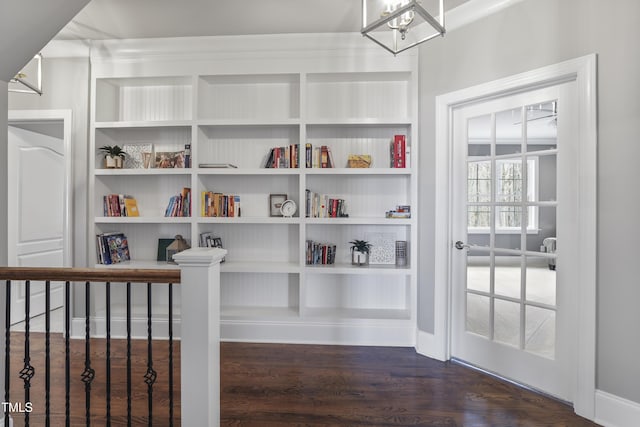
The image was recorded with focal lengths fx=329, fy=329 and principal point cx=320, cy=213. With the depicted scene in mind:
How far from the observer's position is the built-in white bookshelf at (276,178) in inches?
117

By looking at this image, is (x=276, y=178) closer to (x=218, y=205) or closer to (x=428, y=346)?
(x=218, y=205)

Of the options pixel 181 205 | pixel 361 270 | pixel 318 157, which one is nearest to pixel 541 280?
pixel 361 270

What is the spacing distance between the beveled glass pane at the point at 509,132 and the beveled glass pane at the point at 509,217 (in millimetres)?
404

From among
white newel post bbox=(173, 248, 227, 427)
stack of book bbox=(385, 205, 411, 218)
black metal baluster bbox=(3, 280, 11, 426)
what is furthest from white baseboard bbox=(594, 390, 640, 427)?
black metal baluster bbox=(3, 280, 11, 426)

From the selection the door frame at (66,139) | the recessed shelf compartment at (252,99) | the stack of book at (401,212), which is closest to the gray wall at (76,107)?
the door frame at (66,139)

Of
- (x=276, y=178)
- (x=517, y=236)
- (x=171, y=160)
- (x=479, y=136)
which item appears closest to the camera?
(x=517, y=236)

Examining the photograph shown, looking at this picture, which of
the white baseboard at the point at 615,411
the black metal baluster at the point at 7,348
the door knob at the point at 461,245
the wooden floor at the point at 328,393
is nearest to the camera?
the black metal baluster at the point at 7,348

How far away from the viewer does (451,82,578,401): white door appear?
212cm

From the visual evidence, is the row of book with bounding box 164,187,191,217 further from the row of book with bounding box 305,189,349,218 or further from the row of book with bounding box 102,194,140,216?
the row of book with bounding box 305,189,349,218

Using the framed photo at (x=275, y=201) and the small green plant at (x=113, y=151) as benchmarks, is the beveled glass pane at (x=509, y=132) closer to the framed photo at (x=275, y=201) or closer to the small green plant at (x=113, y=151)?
the framed photo at (x=275, y=201)

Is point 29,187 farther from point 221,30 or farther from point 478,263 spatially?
point 478,263

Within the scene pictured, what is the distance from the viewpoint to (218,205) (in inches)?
122

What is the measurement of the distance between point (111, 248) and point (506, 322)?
3.42 m

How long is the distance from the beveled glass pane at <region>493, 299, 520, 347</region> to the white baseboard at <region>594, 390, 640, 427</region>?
52cm
